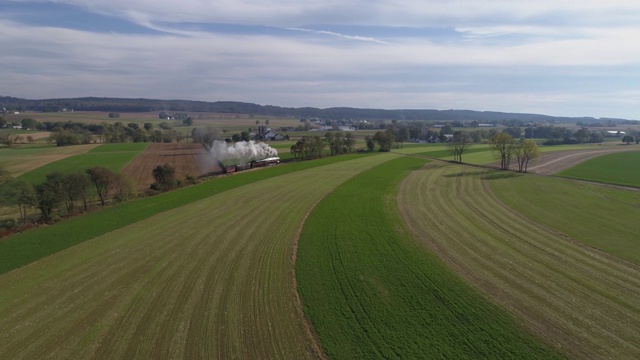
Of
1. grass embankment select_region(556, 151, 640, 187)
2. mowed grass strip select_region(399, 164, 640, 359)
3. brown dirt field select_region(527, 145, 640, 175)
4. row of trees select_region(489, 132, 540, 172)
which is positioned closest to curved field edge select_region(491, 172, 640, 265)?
mowed grass strip select_region(399, 164, 640, 359)

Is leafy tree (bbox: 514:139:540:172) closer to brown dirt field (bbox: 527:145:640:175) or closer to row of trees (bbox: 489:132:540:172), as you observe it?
row of trees (bbox: 489:132:540:172)

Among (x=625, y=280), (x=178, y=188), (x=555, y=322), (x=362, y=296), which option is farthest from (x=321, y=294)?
(x=178, y=188)

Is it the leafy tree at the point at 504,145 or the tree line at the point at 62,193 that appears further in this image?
the leafy tree at the point at 504,145

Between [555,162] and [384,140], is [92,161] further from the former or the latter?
[555,162]

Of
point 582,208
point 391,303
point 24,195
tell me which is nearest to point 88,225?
point 24,195

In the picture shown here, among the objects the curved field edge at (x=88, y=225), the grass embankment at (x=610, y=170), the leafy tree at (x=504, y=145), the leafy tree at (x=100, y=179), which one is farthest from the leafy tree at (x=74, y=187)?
the grass embankment at (x=610, y=170)

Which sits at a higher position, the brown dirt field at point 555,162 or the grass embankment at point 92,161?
the brown dirt field at point 555,162

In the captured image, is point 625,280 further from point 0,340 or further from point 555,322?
point 0,340

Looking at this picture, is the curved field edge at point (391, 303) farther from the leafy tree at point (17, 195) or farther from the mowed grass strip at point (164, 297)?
the leafy tree at point (17, 195)

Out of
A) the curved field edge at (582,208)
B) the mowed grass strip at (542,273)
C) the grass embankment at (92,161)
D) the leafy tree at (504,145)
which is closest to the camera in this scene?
the mowed grass strip at (542,273)
